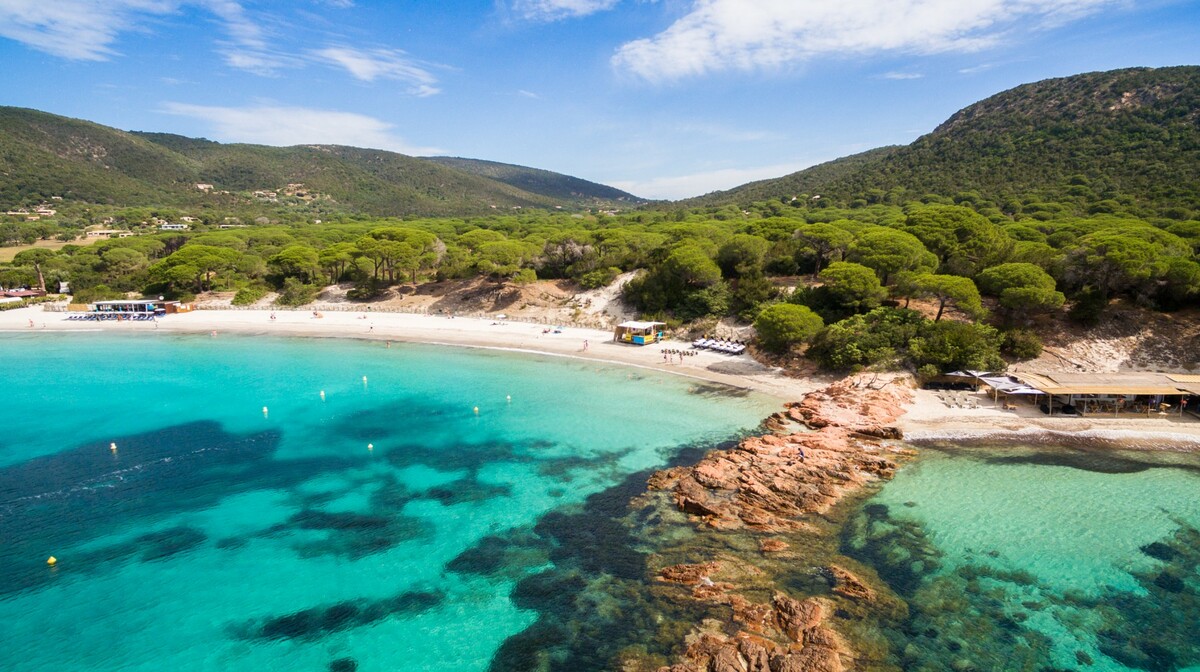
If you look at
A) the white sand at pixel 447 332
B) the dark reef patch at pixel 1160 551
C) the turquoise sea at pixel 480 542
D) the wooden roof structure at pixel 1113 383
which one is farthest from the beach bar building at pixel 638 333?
the dark reef patch at pixel 1160 551

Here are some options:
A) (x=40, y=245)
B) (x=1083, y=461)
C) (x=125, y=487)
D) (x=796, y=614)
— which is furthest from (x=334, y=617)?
(x=40, y=245)

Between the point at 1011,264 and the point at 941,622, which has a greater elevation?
the point at 1011,264

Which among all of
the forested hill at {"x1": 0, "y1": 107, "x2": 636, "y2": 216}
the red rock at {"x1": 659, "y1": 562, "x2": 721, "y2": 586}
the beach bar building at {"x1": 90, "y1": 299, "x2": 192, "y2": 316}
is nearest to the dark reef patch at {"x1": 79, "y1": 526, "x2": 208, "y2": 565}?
the red rock at {"x1": 659, "y1": 562, "x2": 721, "y2": 586}

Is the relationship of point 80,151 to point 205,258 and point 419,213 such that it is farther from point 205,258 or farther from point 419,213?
point 205,258

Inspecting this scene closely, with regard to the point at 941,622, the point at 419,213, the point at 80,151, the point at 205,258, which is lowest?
the point at 941,622

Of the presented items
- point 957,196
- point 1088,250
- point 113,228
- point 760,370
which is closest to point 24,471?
point 760,370

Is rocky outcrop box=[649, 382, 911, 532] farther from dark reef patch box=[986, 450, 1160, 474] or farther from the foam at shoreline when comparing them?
dark reef patch box=[986, 450, 1160, 474]

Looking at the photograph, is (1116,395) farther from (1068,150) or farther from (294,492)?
(1068,150)
